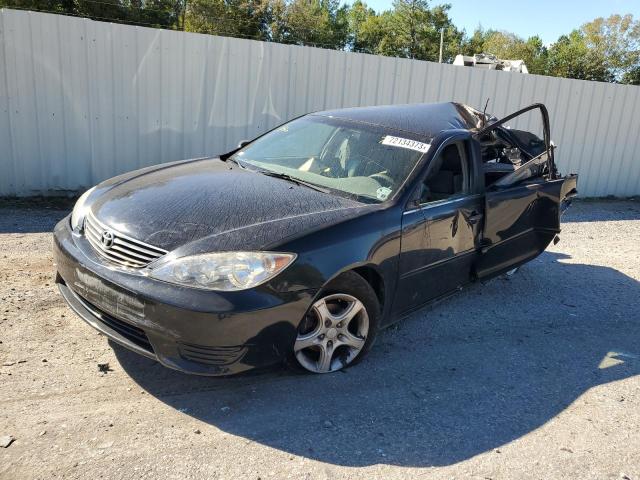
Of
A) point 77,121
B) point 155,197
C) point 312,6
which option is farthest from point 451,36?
point 155,197

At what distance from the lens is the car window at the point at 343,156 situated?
3932 millimetres

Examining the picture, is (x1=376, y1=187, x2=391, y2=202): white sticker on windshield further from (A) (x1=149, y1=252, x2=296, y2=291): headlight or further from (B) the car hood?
(A) (x1=149, y1=252, x2=296, y2=291): headlight

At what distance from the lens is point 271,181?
3.96 meters

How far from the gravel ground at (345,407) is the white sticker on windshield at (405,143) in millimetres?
1421

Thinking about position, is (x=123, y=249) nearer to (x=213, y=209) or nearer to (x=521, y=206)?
(x=213, y=209)

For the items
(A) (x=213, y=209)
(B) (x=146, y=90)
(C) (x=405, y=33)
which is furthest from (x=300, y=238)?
(C) (x=405, y=33)

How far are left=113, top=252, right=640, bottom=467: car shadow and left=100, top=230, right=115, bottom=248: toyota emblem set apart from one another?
79 centimetres

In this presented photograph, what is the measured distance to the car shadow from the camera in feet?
9.78

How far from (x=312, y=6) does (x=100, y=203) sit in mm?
48228

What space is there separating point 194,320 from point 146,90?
5607 millimetres

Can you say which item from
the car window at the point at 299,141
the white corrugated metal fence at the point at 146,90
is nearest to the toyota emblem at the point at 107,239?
the car window at the point at 299,141

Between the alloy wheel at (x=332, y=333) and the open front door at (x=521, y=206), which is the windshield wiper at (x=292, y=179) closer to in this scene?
the alloy wheel at (x=332, y=333)

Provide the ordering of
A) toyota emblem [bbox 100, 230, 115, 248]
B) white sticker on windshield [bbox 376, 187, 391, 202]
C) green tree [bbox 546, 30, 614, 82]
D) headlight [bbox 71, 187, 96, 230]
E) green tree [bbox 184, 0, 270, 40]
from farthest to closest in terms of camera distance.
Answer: green tree [bbox 546, 30, 614, 82]
green tree [bbox 184, 0, 270, 40]
white sticker on windshield [bbox 376, 187, 391, 202]
headlight [bbox 71, 187, 96, 230]
toyota emblem [bbox 100, 230, 115, 248]

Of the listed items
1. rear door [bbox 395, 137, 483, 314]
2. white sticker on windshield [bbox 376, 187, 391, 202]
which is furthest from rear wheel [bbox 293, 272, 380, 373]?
white sticker on windshield [bbox 376, 187, 391, 202]
